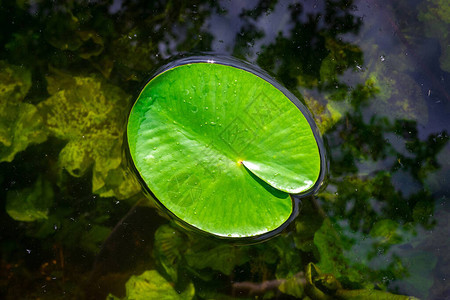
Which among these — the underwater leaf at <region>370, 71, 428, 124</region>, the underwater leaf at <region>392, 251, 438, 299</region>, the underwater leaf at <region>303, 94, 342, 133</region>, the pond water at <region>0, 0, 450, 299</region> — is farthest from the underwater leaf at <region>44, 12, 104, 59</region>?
the underwater leaf at <region>392, 251, 438, 299</region>

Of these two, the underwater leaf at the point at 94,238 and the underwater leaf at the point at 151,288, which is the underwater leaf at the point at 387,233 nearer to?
the underwater leaf at the point at 151,288

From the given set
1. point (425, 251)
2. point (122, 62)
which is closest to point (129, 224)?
point (122, 62)

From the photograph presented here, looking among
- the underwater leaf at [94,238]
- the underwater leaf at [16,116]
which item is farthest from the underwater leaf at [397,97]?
the underwater leaf at [16,116]

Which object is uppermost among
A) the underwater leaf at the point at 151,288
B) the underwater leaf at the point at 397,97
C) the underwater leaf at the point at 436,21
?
the underwater leaf at the point at 436,21

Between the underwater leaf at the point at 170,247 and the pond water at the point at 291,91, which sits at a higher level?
the pond water at the point at 291,91

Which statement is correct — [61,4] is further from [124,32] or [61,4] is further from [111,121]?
[111,121]

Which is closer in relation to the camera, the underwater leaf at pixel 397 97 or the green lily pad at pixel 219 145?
the green lily pad at pixel 219 145

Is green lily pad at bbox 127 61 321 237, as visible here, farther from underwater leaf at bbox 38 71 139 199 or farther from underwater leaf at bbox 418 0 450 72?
underwater leaf at bbox 418 0 450 72
